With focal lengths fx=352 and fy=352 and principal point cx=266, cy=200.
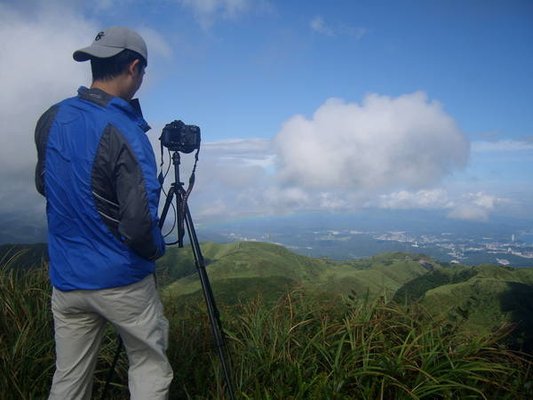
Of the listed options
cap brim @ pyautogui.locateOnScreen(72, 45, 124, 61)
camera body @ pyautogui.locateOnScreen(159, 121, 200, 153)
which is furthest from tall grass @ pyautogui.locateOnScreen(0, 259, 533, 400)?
cap brim @ pyautogui.locateOnScreen(72, 45, 124, 61)

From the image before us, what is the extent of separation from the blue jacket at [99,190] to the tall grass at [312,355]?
1674 millimetres

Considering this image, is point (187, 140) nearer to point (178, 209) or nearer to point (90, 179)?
point (178, 209)

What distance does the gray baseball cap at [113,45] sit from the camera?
2486 mm

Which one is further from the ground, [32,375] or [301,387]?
[301,387]

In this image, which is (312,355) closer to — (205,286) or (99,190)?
(205,286)

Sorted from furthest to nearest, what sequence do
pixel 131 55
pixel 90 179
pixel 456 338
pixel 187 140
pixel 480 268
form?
pixel 480 268, pixel 456 338, pixel 187 140, pixel 131 55, pixel 90 179

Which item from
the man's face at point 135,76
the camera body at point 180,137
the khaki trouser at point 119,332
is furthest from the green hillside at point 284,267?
the man's face at point 135,76

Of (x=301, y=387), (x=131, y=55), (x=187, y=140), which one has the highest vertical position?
(x=131, y=55)

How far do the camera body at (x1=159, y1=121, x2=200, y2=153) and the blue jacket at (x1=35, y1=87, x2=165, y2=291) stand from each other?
0.72 m

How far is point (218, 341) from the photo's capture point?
10.2 ft

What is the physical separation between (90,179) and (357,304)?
3540 millimetres

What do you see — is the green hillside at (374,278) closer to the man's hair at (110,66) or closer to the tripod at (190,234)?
the tripod at (190,234)

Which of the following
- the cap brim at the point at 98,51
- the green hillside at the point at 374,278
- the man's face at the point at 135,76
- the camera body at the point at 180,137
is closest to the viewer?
the cap brim at the point at 98,51

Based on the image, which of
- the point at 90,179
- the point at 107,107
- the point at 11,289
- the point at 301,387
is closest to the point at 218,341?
the point at 301,387
